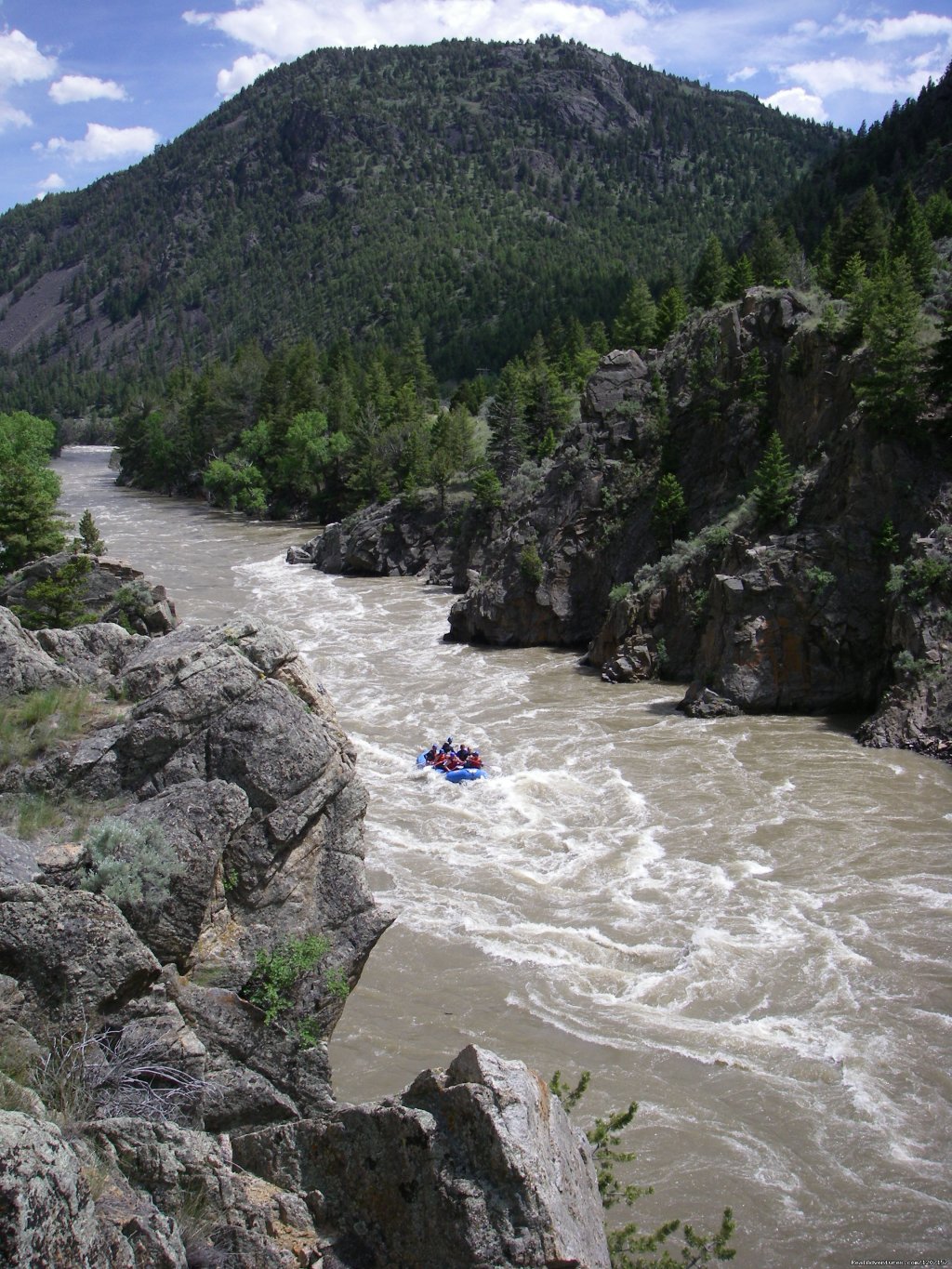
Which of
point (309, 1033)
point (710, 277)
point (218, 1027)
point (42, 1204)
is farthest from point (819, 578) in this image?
point (710, 277)

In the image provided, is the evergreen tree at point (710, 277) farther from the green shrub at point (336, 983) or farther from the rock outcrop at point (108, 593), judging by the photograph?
the green shrub at point (336, 983)

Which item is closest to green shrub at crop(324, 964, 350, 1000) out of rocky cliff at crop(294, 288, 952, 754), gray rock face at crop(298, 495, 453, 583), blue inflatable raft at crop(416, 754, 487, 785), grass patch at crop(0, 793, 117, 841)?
grass patch at crop(0, 793, 117, 841)

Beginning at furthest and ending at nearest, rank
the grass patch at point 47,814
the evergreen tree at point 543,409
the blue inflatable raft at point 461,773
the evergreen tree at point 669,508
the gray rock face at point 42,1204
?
the evergreen tree at point 543,409
the evergreen tree at point 669,508
the blue inflatable raft at point 461,773
the grass patch at point 47,814
the gray rock face at point 42,1204

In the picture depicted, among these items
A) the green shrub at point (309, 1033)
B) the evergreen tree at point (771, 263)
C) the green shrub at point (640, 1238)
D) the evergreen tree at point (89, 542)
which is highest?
the evergreen tree at point (771, 263)

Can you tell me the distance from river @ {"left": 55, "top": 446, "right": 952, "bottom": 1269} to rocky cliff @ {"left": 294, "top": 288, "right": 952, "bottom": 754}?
209 centimetres

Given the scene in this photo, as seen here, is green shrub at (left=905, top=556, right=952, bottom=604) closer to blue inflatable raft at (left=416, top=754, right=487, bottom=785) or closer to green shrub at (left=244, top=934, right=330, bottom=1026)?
blue inflatable raft at (left=416, top=754, right=487, bottom=785)

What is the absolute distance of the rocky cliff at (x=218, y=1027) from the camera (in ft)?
22.4

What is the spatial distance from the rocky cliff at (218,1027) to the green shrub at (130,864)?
0.02 meters

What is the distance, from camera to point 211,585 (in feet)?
161

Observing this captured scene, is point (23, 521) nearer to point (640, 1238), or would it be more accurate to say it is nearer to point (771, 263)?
point (640, 1238)

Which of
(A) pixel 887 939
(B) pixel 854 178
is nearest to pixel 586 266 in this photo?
(B) pixel 854 178

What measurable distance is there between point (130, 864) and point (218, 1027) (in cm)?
179

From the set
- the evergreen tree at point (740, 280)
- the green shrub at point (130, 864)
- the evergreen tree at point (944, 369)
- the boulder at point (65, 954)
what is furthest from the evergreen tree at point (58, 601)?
the evergreen tree at point (740, 280)

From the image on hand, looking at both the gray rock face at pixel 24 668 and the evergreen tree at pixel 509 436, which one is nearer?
the gray rock face at pixel 24 668
